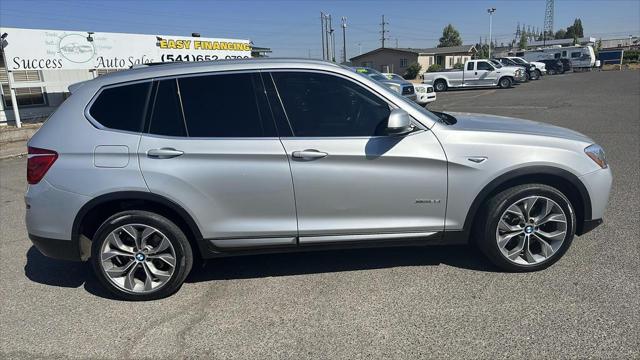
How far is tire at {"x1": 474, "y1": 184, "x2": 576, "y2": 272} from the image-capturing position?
11.5 feet

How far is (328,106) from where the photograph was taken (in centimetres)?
349

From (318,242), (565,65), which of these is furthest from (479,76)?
(318,242)

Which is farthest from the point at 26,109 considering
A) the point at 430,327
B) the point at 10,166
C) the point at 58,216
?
the point at 430,327

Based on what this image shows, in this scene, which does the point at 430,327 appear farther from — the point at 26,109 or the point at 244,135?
the point at 26,109

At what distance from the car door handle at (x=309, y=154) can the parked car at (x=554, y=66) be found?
1948 inches

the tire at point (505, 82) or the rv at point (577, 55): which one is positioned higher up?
the rv at point (577, 55)

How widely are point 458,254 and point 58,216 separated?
341 centimetres

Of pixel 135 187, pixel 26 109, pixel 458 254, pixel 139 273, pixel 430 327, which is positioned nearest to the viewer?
pixel 430 327

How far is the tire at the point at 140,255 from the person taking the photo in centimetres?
346

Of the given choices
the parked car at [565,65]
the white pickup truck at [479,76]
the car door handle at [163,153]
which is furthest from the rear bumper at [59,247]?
the parked car at [565,65]

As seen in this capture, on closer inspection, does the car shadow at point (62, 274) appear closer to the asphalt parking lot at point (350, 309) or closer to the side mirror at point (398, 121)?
the asphalt parking lot at point (350, 309)

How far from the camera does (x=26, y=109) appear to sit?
1516cm

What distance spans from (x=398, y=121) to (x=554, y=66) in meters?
49.5

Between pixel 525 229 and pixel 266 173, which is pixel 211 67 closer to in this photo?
pixel 266 173
